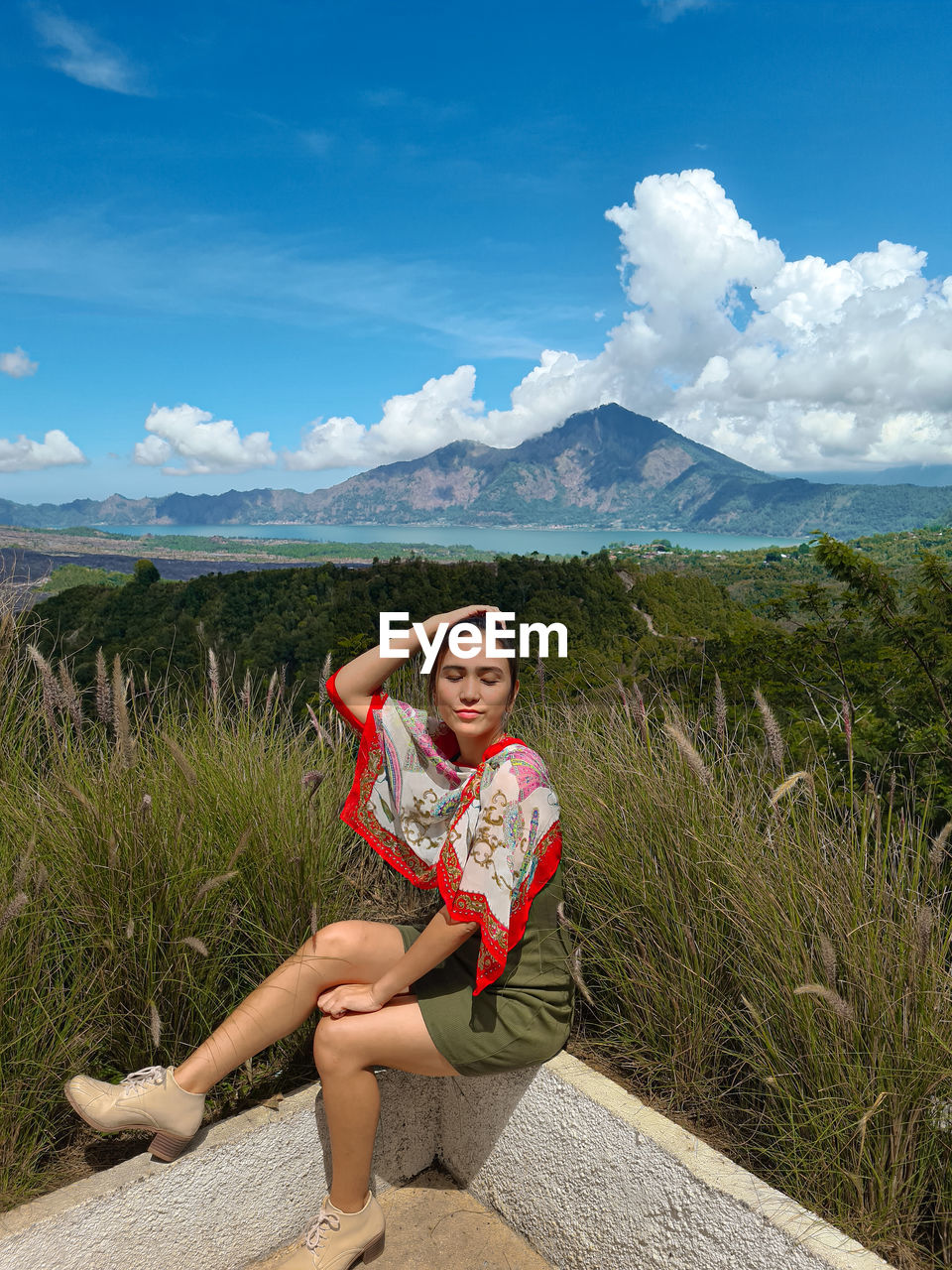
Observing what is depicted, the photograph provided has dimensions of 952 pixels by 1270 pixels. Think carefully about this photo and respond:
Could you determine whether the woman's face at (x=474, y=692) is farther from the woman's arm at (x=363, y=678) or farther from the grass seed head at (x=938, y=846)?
the grass seed head at (x=938, y=846)

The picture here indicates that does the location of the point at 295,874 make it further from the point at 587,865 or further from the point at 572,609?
the point at 572,609

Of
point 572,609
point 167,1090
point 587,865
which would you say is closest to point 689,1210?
point 587,865

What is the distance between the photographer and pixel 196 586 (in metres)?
23.9

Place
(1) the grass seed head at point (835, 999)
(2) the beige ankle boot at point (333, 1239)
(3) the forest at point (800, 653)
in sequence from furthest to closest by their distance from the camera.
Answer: (3) the forest at point (800, 653), (2) the beige ankle boot at point (333, 1239), (1) the grass seed head at point (835, 999)

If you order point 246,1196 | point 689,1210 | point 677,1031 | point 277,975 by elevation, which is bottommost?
point 246,1196

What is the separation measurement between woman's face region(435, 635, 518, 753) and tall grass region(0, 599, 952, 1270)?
44cm

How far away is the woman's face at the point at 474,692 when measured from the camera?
1.93 m

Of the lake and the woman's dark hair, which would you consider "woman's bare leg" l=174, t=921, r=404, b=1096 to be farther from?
the lake

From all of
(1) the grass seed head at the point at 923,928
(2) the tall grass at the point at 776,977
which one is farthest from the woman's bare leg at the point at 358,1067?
(1) the grass seed head at the point at 923,928

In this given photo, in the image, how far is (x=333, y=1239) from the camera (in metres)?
1.79

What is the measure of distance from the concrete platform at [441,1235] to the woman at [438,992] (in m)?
0.10

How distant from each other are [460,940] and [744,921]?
0.67 metres

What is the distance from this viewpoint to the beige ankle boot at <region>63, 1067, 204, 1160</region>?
1.67 metres

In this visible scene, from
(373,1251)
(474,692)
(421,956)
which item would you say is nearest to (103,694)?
(474,692)
